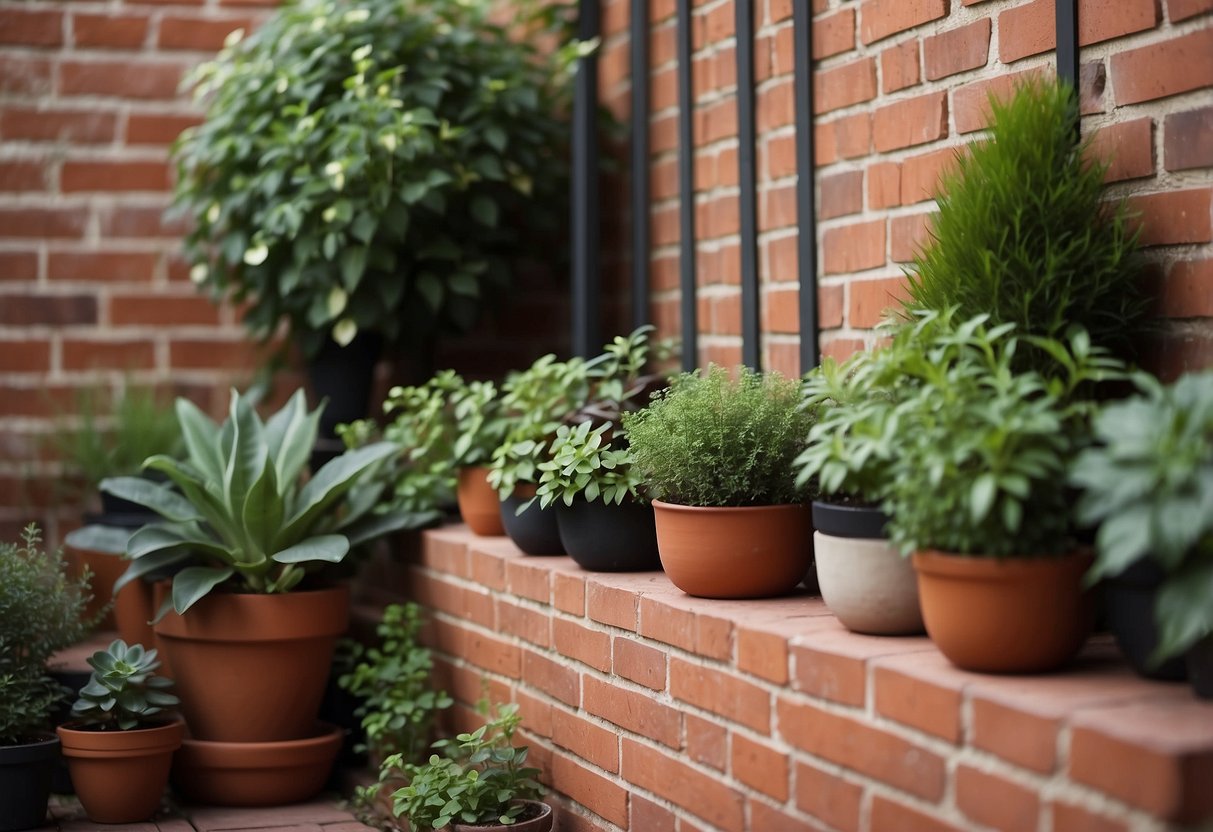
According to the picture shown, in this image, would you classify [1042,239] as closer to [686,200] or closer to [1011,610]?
[1011,610]

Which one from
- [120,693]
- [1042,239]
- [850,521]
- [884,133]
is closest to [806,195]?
[884,133]

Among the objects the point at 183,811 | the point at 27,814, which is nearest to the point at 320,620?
the point at 183,811

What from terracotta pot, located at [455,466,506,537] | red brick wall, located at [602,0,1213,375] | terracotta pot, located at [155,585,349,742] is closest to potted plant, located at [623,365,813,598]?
red brick wall, located at [602,0,1213,375]

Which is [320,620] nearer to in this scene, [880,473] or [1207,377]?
[880,473]

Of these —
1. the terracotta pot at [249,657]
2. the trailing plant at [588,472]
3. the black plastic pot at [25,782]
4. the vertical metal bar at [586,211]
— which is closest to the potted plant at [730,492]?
the trailing plant at [588,472]

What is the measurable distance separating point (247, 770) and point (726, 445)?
55.1 inches

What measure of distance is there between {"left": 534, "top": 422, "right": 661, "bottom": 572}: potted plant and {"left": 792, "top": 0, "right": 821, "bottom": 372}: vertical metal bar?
0.40 m

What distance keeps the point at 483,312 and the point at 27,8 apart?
1469 millimetres

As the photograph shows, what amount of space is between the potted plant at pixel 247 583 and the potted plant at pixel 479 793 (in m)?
0.52

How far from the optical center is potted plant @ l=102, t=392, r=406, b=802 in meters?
2.75

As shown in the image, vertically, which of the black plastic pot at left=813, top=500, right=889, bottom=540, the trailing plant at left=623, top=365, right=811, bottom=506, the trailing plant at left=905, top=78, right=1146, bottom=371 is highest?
the trailing plant at left=905, top=78, right=1146, bottom=371

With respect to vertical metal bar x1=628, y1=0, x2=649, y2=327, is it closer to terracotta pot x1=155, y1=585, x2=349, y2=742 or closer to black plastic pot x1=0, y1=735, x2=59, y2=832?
terracotta pot x1=155, y1=585, x2=349, y2=742

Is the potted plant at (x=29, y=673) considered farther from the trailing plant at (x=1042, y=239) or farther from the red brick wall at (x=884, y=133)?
the trailing plant at (x=1042, y=239)

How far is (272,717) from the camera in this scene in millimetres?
2848
